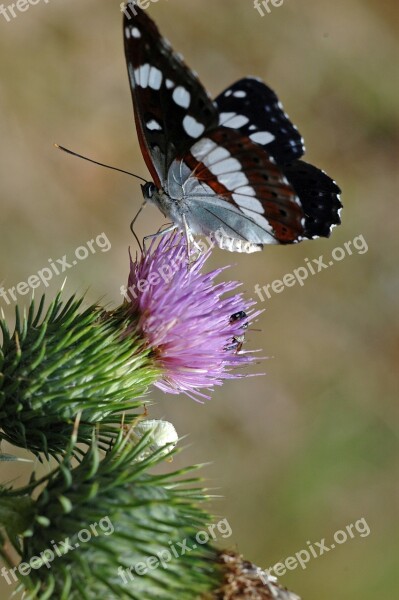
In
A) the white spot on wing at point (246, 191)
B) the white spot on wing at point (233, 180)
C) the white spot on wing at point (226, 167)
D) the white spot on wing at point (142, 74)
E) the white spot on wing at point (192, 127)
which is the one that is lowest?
the white spot on wing at point (246, 191)

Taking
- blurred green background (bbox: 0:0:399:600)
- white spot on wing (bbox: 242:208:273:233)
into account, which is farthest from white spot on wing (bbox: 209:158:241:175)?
blurred green background (bbox: 0:0:399:600)

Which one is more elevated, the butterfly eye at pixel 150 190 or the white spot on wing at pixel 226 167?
the butterfly eye at pixel 150 190

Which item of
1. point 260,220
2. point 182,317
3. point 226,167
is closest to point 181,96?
point 226,167

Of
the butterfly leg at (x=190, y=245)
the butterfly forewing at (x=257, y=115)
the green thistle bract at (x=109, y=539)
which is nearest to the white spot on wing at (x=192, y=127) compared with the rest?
the butterfly forewing at (x=257, y=115)

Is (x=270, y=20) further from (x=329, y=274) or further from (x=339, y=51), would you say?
(x=329, y=274)

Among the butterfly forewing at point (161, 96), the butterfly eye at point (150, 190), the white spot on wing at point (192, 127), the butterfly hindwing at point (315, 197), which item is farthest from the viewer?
the butterfly hindwing at point (315, 197)

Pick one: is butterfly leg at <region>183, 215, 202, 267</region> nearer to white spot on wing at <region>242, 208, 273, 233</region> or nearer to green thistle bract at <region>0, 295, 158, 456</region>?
white spot on wing at <region>242, 208, 273, 233</region>

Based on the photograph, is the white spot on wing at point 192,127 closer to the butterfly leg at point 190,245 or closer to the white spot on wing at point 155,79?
the white spot on wing at point 155,79
